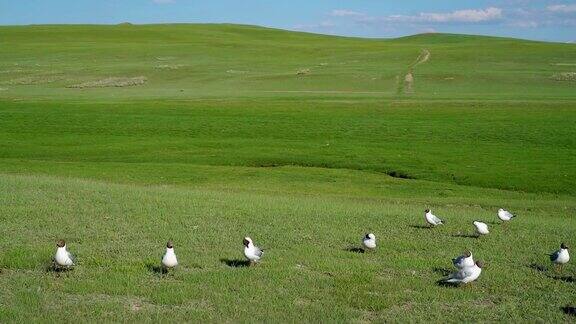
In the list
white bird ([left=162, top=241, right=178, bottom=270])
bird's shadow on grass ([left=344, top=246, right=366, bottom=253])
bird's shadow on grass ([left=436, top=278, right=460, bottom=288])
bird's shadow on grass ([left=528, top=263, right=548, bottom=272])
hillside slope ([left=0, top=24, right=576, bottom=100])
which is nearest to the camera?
white bird ([left=162, top=241, right=178, bottom=270])

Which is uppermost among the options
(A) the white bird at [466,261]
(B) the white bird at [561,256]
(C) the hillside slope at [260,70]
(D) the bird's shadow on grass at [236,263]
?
(A) the white bird at [466,261]

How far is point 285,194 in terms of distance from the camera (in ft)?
88.6

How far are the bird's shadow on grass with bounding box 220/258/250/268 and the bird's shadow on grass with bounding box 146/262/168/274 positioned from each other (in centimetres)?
151

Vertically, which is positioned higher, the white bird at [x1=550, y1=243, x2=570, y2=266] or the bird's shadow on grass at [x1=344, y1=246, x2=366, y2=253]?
the white bird at [x1=550, y1=243, x2=570, y2=266]

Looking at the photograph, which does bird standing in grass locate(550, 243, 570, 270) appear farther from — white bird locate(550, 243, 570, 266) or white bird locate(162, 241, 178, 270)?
white bird locate(162, 241, 178, 270)

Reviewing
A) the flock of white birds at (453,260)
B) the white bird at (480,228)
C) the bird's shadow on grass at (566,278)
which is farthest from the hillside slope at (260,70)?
the flock of white birds at (453,260)

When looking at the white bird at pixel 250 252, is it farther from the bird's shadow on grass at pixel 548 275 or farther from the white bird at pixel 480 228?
the white bird at pixel 480 228

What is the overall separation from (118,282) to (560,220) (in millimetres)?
16379

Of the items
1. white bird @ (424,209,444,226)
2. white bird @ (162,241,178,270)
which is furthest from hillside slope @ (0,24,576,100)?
white bird @ (162,241,178,270)

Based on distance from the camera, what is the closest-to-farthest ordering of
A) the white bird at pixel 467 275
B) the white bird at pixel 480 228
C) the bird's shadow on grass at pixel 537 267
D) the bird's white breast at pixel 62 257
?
the white bird at pixel 467 275
the bird's white breast at pixel 62 257
the bird's shadow on grass at pixel 537 267
the white bird at pixel 480 228

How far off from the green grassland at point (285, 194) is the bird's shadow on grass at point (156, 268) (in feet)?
0.31

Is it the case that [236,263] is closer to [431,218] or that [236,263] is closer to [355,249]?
[355,249]

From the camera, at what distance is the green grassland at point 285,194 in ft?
41.8

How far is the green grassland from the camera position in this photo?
1273cm
